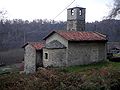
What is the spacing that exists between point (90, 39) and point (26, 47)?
28.9 ft

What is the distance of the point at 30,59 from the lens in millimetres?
31906

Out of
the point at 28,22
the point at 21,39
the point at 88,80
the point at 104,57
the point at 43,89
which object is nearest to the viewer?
the point at 43,89

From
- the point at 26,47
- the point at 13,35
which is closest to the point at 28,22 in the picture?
the point at 13,35

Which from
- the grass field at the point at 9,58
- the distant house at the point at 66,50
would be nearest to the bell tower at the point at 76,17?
the distant house at the point at 66,50

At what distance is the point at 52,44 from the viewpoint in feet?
94.3

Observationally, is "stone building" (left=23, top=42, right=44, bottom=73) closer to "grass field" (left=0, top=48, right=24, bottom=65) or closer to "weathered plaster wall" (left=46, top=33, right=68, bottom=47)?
"weathered plaster wall" (left=46, top=33, right=68, bottom=47)

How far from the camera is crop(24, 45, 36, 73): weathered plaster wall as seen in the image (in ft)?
102

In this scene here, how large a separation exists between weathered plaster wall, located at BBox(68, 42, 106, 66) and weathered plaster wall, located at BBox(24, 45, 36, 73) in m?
5.55

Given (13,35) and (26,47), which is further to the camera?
(13,35)

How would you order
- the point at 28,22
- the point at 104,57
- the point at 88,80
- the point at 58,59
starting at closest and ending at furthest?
the point at 88,80, the point at 58,59, the point at 104,57, the point at 28,22

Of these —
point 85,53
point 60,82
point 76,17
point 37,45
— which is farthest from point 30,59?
point 60,82

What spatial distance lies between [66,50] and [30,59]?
6.36 metres

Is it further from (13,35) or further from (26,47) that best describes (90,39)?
(13,35)

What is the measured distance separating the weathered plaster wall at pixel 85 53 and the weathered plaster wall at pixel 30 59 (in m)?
5.55
